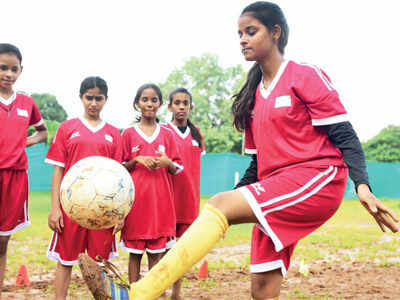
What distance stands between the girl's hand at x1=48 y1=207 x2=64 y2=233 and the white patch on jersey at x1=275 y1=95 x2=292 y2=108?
2.27m

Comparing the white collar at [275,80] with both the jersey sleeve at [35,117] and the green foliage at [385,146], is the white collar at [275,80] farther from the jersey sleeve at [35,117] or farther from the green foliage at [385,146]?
the green foliage at [385,146]

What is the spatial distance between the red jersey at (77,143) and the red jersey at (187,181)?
1073 mm

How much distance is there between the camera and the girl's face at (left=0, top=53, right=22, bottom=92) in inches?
151

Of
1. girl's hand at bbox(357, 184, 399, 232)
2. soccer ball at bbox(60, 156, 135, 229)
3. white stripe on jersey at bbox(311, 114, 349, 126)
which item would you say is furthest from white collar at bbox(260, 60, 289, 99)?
soccer ball at bbox(60, 156, 135, 229)

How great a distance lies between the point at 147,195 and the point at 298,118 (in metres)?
2.05

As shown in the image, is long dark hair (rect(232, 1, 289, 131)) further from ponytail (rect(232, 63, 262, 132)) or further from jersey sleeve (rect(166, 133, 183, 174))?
jersey sleeve (rect(166, 133, 183, 174))

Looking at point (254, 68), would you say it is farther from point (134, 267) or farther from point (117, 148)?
point (134, 267)

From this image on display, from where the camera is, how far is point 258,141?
271cm

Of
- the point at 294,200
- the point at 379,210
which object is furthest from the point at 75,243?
the point at 379,210

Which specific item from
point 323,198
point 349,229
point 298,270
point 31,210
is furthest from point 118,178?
point 31,210

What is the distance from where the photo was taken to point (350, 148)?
2301 mm

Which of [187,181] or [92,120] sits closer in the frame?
[92,120]

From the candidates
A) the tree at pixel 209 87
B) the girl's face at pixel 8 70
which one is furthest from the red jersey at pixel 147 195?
the tree at pixel 209 87

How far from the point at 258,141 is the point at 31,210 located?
1233 centimetres
